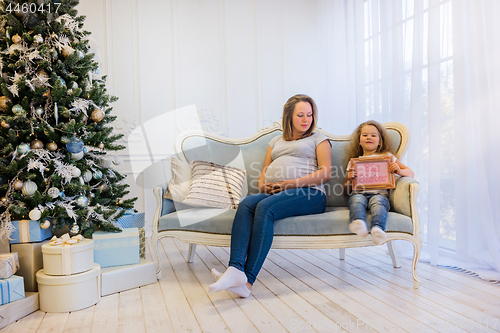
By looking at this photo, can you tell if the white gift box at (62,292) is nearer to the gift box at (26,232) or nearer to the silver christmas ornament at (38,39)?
the gift box at (26,232)

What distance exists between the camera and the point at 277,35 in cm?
369

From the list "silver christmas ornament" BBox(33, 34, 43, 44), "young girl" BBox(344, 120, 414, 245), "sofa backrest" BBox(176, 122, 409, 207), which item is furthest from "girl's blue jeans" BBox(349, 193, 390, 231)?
"silver christmas ornament" BBox(33, 34, 43, 44)

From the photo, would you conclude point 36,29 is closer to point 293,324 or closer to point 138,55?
point 138,55

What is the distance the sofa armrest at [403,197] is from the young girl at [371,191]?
0.14 feet

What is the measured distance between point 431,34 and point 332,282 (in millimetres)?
1715

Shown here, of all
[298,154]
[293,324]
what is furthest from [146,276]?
[298,154]

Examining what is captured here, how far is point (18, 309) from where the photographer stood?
1556 mm

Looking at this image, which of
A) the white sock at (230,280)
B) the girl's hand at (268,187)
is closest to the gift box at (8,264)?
the white sock at (230,280)

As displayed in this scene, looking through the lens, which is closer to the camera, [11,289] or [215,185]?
[11,289]

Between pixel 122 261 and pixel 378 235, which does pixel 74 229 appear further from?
pixel 378 235

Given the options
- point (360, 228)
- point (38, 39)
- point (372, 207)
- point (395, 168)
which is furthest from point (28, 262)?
point (395, 168)

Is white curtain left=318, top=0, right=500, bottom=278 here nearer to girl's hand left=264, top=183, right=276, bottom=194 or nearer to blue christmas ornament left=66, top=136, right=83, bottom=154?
girl's hand left=264, top=183, right=276, bottom=194

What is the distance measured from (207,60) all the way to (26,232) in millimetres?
2325

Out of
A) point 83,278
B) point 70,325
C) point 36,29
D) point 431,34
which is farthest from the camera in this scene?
point 431,34
